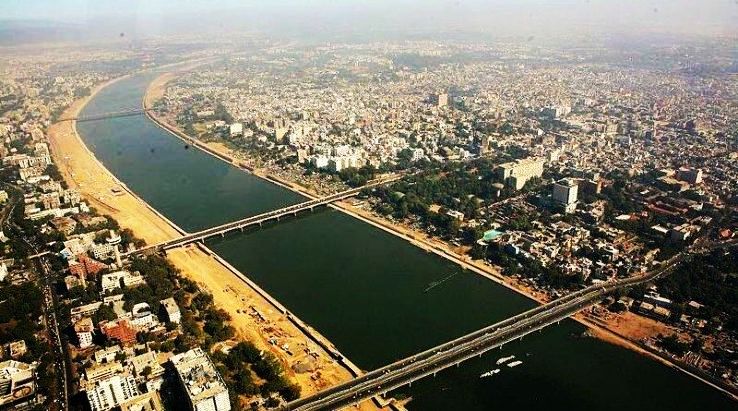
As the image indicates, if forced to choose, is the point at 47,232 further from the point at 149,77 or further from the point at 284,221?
the point at 149,77

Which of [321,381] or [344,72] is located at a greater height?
[344,72]

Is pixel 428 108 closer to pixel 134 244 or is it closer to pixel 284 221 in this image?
pixel 284 221

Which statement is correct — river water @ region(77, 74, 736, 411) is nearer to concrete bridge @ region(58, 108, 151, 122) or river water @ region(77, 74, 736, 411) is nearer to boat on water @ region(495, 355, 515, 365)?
boat on water @ region(495, 355, 515, 365)

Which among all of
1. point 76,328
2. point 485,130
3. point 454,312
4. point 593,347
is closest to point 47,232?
point 76,328

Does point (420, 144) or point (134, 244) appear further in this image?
point (420, 144)

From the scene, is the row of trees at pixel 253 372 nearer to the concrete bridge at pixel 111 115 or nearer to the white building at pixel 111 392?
the white building at pixel 111 392

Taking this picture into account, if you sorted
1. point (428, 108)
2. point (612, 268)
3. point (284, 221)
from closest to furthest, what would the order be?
point (612, 268), point (284, 221), point (428, 108)

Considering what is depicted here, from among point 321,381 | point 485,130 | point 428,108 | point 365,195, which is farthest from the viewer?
point 428,108

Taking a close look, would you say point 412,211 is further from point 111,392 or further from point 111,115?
point 111,115
